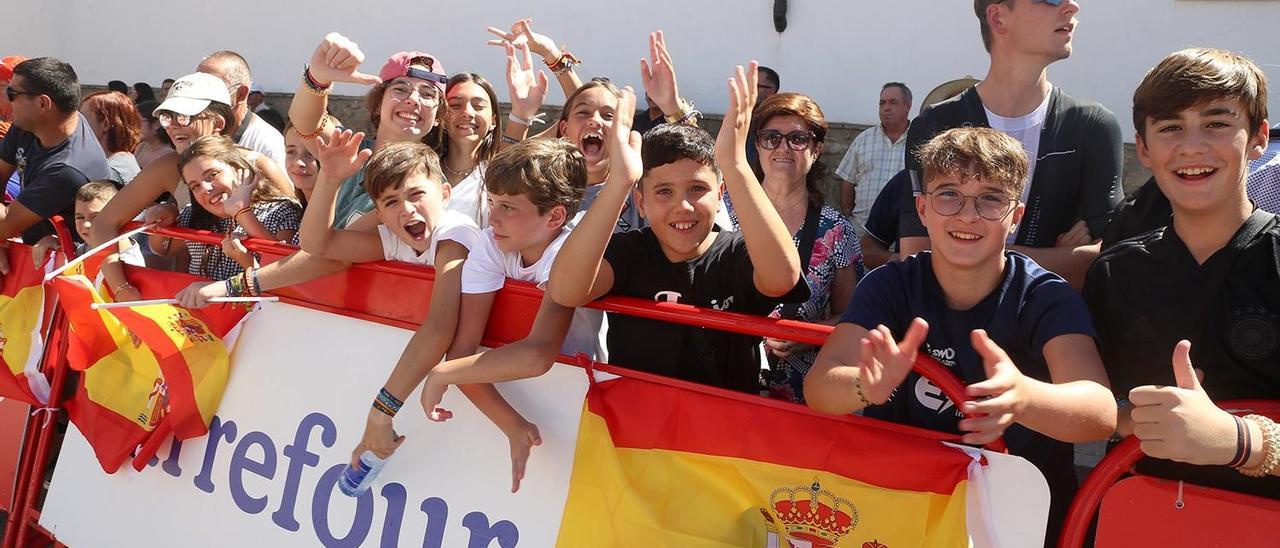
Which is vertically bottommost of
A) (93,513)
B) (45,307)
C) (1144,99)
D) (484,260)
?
(93,513)

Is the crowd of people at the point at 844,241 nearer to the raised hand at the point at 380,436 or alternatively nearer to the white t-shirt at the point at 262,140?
the raised hand at the point at 380,436

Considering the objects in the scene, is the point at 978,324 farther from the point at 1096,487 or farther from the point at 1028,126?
the point at 1028,126

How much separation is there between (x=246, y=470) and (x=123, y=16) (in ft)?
39.2

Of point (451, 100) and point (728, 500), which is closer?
point (728, 500)

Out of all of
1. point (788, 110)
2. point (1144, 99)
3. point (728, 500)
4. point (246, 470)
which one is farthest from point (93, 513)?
point (1144, 99)

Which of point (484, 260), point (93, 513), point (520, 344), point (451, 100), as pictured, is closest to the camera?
point (520, 344)

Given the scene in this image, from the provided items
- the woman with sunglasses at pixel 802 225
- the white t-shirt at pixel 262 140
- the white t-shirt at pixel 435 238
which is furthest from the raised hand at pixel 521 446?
the white t-shirt at pixel 262 140

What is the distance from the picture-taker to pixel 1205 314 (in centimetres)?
236

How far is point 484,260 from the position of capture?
126 inches

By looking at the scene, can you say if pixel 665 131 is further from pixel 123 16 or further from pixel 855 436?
pixel 123 16

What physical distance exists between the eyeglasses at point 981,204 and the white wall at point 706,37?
6107 mm

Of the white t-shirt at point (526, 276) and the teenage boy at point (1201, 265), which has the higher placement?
the teenage boy at point (1201, 265)

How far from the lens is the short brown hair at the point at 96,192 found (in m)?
4.95

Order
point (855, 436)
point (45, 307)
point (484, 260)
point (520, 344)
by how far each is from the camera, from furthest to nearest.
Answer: point (45, 307) < point (484, 260) < point (520, 344) < point (855, 436)
